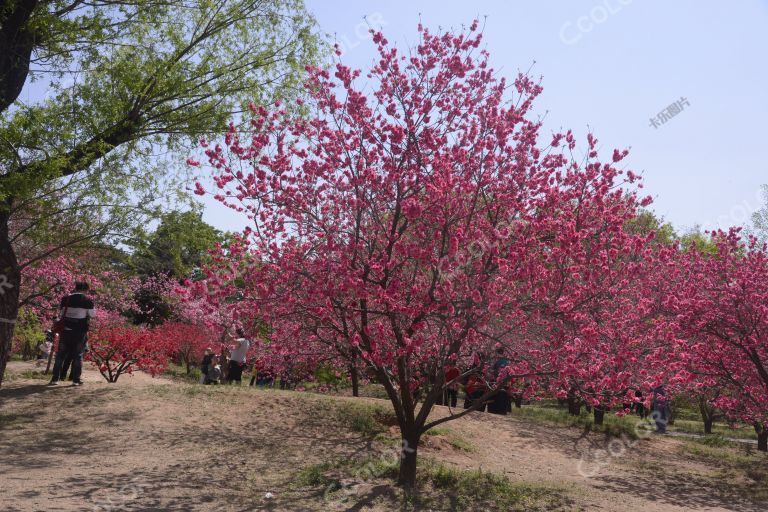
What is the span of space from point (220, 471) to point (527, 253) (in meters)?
4.27

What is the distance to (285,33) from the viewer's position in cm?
1095

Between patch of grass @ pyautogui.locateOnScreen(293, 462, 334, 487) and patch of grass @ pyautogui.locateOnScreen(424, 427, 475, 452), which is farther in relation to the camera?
patch of grass @ pyautogui.locateOnScreen(424, 427, 475, 452)

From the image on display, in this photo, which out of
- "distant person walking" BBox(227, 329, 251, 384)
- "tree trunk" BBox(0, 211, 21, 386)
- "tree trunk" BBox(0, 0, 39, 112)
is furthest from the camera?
"distant person walking" BBox(227, 329, 251, 384)

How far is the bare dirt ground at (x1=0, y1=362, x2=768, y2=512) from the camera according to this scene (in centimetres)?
619

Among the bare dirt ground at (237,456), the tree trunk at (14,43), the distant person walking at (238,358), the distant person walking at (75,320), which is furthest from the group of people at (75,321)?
the distant person walking at (238,358)

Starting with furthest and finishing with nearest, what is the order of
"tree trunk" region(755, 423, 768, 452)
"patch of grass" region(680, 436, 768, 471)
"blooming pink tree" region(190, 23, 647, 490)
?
"tree trunk" region(755, 423, 768, 452), "patch of grass" region(680, 436, 768, 471), "blooming pink tree" region(190, 23, 647, 490)

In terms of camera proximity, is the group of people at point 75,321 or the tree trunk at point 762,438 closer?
the group of people at point 75,321

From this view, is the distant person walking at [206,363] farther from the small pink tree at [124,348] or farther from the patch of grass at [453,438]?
the patch of grass at [453,438]

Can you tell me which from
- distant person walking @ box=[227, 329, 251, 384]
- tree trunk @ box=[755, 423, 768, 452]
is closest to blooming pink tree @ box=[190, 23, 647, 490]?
distant person walking @ box=[227, 329, 251, 384]

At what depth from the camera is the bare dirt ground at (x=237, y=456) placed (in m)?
6.19

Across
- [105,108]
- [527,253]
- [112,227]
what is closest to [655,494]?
[527,253]

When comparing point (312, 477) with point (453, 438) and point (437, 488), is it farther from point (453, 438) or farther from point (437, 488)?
point (453, 438)

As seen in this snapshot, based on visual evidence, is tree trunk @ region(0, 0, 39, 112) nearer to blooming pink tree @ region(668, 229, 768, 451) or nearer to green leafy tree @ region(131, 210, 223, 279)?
green leafy tree @ region(131, 210, 223, 279)

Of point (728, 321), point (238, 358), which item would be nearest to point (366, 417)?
point (238, 358)
